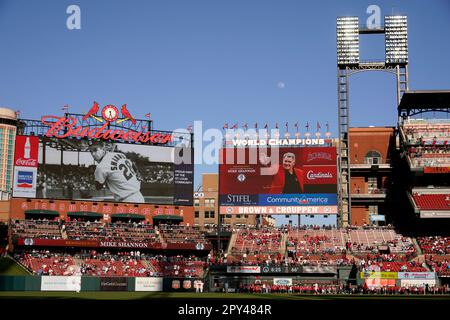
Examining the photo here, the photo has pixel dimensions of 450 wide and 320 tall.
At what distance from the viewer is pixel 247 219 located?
504ft

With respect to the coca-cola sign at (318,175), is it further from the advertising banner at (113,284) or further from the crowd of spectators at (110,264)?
the advertising banner at (113,284)

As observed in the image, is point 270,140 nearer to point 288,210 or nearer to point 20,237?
point 288,210

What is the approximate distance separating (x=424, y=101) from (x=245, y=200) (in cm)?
2781

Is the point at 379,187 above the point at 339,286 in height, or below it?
above

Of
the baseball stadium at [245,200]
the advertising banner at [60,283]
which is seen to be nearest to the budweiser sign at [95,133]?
the baseball stadium at [245,200]

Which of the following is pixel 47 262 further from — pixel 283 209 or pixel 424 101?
pixel 424 101

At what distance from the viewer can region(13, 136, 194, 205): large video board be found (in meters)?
85.6

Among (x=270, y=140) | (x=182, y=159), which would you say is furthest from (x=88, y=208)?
(x=270, y=140)

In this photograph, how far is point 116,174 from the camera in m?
89.7

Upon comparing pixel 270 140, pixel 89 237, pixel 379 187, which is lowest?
pixel 89 237

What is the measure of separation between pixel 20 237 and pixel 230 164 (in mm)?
28093

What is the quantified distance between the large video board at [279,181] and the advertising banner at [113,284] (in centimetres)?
2088

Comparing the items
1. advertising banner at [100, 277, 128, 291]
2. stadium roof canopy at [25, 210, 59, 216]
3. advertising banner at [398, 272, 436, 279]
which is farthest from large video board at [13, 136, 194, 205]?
advertising banner at [398, 272, 436, 279]

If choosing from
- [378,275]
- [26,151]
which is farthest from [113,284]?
[378,275]
